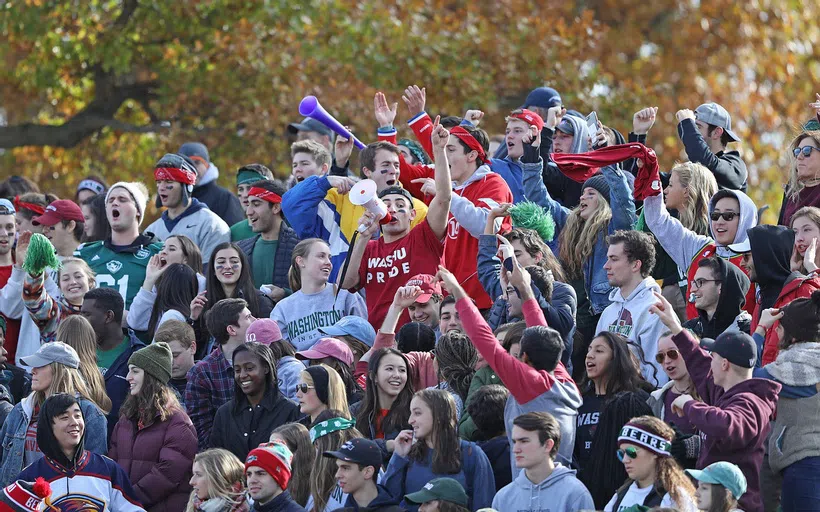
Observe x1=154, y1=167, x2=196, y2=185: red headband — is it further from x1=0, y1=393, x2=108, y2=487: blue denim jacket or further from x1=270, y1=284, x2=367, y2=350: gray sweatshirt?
x1=0, y1=393, x2=108, y2=487: blue denim jacket

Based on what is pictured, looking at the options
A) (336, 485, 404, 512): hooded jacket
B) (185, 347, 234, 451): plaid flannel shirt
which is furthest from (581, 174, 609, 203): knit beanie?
(336, 485, 404, 512): hooded jacket

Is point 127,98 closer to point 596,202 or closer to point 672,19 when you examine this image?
point 672,19

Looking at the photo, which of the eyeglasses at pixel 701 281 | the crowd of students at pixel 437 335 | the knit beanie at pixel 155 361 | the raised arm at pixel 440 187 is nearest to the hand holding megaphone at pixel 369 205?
the crowd of students at pixel 437 335

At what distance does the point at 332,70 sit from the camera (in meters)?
19.1

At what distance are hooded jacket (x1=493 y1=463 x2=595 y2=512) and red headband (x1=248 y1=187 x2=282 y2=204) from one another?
4443mm

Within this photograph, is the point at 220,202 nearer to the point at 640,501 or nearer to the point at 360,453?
the point at 360,453

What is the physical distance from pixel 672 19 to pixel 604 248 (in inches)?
507

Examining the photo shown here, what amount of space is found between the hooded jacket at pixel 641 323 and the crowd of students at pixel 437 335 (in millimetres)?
21

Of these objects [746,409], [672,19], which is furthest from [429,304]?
[672,19]

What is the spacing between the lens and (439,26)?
66.1ft

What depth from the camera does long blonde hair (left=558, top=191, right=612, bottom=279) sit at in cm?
1114

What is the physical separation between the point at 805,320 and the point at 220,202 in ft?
22.9

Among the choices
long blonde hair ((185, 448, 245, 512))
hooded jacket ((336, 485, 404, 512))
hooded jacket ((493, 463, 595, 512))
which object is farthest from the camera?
long blonde hair ((185, 448, 245, 512))

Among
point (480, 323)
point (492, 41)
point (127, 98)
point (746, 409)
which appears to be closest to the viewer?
point (746, 409)
